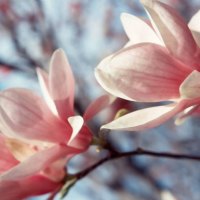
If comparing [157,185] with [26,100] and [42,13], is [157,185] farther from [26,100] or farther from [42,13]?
[26,100]

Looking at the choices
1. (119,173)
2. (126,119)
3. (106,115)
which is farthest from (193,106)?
(119,173)

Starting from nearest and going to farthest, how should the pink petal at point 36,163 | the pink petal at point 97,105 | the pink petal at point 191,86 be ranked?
the pink petal at point 191,86
the pink petal at point 36,163
the pink petal at point 97,105

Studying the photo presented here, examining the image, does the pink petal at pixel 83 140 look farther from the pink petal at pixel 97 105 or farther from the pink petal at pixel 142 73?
the pink petal at pixel 142 73

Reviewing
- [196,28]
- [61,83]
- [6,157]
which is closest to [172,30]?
[196,28]

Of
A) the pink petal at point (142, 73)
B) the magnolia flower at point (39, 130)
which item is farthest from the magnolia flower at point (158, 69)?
the magnolia flower at point (39, 130)

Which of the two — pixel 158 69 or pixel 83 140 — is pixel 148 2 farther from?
pixel 83 140
